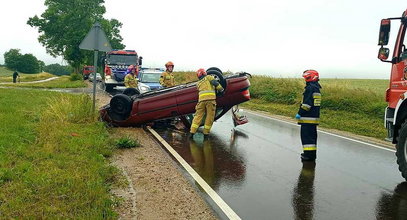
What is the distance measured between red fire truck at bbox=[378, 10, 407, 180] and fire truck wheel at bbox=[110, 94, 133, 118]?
631 centimetres

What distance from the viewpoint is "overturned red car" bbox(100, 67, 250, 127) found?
9547mm

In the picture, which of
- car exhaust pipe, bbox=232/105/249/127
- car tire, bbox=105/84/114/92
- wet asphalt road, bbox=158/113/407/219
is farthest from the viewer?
car tire, bbox=105/84/114/92

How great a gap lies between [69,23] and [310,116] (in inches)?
1876

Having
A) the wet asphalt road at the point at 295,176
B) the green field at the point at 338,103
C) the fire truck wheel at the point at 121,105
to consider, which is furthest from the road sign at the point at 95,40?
the green field at the point at 338,103

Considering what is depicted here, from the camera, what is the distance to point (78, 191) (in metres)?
4.57

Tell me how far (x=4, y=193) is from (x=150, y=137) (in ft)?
16.0

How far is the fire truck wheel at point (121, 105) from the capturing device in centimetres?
1006

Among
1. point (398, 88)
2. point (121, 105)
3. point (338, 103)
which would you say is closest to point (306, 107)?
point (398, 88)

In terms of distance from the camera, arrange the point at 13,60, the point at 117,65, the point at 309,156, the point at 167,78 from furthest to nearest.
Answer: the point at 13,60 → the point at 117,65 → the point at 167,78 → the point at 309,156

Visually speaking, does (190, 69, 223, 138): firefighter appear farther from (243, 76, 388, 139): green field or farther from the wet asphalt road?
(243, 76, 388, 139): green field

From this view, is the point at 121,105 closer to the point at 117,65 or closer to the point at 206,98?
the point at 206,98

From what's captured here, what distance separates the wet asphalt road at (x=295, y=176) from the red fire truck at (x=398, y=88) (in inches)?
23.7

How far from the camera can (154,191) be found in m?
5.08

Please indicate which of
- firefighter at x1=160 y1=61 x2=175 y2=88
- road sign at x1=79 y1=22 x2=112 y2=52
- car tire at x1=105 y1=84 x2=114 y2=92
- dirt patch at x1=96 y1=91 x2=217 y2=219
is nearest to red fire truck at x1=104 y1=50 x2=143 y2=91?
car tire at x1=105 y1=84 x2=114 y2=92
